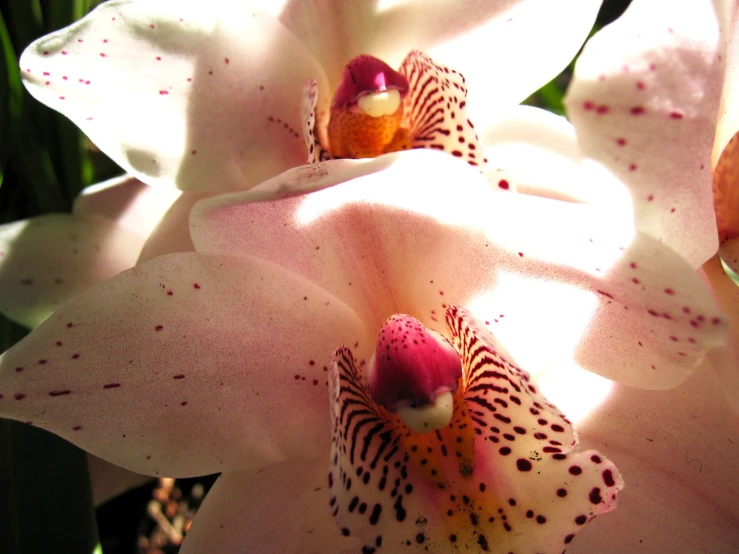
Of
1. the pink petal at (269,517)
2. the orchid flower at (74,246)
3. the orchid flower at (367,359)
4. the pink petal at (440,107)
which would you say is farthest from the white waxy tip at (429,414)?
the orchid flower at (74,246)

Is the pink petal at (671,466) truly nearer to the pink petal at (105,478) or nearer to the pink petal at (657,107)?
the pink petal at (657,107)

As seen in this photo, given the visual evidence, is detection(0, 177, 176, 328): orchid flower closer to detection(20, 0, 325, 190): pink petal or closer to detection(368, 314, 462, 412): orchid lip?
detection(20, 0, 325, 190): pink petal

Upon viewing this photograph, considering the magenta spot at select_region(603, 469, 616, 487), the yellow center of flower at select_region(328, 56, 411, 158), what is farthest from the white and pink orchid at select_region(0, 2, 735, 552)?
the yellow center of flower at select_region(328, 56, 411, 158)

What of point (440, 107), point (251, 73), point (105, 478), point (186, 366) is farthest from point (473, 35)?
point (105, 478)

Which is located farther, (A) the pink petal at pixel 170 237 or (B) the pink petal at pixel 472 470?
(A) the pink petal at pixel 170 237

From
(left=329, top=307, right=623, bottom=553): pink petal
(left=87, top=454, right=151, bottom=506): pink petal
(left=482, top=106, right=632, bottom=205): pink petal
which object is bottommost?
(left=87, top=454, right=151, bottom=506): pink petal
